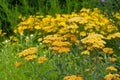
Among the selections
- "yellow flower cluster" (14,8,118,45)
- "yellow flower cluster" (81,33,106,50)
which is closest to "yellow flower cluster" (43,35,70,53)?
"yellow flower cluster" (81,33,106,50)

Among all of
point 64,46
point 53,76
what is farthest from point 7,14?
point 64,46

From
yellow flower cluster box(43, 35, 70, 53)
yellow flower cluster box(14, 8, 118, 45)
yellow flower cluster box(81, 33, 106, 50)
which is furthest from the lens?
yellow flower cluster box(14, 8, 118, 45)

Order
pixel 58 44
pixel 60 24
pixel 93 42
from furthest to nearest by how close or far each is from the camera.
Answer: pixel 60 24
pixel 58 44
pixel 93 42

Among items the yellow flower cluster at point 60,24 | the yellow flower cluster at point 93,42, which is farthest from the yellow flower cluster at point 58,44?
the yellow flower cluster at point 60,24

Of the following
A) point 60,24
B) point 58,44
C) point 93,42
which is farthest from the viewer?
point 60,24

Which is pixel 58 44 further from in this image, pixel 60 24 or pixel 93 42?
pixel 60 24

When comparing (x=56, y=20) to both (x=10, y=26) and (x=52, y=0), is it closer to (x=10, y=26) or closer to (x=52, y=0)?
(x=52, y=0)

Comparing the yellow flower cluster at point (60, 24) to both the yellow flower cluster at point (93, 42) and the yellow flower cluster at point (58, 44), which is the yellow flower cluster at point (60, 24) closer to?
the yellow flower cluster at point (58, 44)

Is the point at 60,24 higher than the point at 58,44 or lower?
lower

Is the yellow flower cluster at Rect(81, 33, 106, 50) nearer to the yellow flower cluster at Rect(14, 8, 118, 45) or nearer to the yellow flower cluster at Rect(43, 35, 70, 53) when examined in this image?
the yellow flower cluster at Rect(43, 35, 70, 53)

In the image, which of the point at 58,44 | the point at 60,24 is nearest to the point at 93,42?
the point at 58,44

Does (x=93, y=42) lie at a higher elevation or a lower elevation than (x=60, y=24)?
higher

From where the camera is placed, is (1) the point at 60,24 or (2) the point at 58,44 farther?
(1) the point at 60,24

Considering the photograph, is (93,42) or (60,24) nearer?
(93,42)
